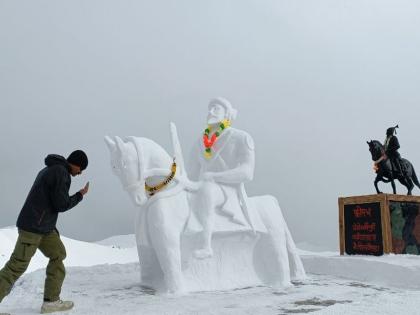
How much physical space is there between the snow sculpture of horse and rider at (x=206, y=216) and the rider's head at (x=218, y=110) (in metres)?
0.01

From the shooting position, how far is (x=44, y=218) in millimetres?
3736

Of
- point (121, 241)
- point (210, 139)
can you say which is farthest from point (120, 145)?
point (121, 241)

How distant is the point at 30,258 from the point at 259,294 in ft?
8.13

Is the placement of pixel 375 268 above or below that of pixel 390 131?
below

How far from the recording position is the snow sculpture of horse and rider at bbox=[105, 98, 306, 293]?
487cm

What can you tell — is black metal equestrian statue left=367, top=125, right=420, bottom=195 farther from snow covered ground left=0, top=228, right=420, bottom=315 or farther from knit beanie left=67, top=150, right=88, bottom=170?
knit beanie left=67, top=150, right=88, bottom=170

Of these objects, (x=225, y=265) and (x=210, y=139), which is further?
(x=210, y=139)

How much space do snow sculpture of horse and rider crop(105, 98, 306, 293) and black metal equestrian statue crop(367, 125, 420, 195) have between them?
4.68 meters

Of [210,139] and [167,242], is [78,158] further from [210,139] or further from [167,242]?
[210,139]

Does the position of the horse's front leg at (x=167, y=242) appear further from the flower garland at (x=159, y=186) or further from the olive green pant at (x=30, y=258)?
the olive green pant at (x=30, y=258)

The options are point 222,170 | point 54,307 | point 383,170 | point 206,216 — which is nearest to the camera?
point 54,307

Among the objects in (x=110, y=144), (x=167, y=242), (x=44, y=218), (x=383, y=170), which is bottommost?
(x=167, y=242)

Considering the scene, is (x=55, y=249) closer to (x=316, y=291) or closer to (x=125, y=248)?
(x=316, y=291)

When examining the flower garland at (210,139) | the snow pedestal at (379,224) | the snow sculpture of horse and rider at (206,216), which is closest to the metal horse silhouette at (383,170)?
the snow pedestal at (379,224)
